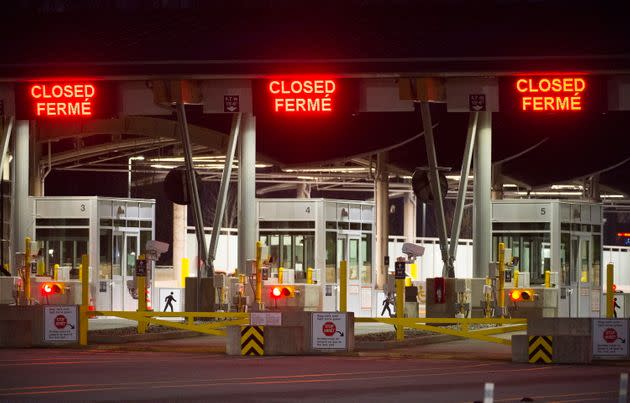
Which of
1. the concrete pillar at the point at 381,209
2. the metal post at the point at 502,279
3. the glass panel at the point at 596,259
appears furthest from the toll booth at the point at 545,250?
the concrete pillar at the point at 381,209

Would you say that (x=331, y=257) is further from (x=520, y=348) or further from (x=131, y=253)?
(x=520, y=348)

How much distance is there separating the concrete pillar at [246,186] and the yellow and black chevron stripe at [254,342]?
8.21 metres

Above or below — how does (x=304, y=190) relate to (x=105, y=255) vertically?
above

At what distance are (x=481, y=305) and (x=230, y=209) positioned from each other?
131ft

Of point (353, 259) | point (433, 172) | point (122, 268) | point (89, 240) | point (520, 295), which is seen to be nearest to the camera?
point (433, 172)

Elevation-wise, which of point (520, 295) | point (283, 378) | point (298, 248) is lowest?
point (283, 378)

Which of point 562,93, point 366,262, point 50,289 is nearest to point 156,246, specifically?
point 50,289

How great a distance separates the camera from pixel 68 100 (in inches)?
1152

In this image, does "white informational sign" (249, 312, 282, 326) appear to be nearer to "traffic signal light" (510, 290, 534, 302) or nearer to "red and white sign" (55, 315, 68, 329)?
"red and white sign" (55, 315, 68, 329)

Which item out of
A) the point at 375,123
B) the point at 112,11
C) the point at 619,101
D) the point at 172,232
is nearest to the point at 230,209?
the point at 172,232

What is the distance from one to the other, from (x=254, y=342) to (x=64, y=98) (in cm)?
757

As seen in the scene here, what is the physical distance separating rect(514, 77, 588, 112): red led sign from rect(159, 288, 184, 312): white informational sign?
1416cm

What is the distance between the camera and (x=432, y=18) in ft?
97.5

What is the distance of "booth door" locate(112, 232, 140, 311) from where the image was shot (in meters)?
38.6
